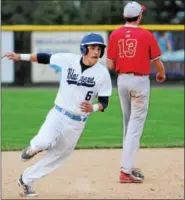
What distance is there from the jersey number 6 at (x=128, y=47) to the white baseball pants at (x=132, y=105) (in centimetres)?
25

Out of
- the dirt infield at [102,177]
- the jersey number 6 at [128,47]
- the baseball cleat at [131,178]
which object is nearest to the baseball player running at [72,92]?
the dirt infield at [102,177]

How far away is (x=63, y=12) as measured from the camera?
4447 cm

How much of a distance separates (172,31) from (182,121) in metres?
14.4

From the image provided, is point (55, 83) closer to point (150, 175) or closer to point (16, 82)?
point (16, 82)

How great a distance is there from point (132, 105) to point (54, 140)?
1628mm

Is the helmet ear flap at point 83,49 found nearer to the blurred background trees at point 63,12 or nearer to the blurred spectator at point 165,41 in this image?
the blurred spectator at point 165,41

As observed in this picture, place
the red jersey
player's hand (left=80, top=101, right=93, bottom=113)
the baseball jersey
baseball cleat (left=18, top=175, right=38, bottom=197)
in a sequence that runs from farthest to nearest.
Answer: the red jersey → baseball cleat (left=18, top=175, right=38, bottom=197) → the baseball jersey → player's hand (left=80, top=101, right=93, bottom=113)

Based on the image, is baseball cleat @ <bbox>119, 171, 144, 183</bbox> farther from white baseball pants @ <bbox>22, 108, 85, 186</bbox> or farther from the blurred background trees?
the blurred background trees

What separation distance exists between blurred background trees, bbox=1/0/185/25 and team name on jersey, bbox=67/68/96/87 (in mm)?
36932

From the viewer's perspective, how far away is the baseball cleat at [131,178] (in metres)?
7.73

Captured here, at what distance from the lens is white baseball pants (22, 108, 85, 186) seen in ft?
21.0

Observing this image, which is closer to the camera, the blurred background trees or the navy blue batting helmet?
the navy blue batting helmet

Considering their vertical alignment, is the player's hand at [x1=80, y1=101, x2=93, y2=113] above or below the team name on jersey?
below

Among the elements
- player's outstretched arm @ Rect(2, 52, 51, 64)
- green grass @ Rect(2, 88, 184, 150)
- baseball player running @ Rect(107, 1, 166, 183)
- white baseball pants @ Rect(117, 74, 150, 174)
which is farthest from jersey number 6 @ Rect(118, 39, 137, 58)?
green grass @ Rect(2, 88, 184, 150)
